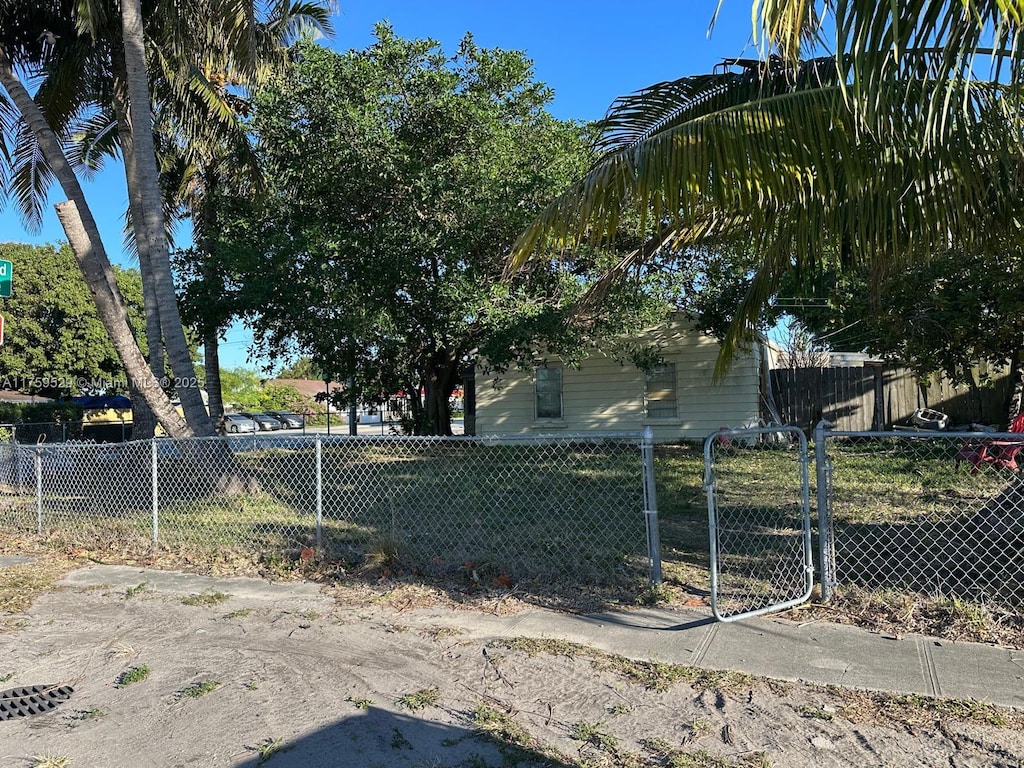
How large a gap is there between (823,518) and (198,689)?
3963 millimetres

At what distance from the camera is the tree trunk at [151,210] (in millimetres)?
9711

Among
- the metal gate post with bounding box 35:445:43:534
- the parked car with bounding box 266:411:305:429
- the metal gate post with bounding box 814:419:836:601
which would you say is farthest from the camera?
the parked car with bounding box 266:411:305:429

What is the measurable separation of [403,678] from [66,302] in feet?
121

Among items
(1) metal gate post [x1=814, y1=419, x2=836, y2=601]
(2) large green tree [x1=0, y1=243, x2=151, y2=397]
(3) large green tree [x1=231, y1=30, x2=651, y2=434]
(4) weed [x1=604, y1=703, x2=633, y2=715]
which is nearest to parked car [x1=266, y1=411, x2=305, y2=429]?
(2) large green tree [x1=0, y1=243, x2=151, y2=397]

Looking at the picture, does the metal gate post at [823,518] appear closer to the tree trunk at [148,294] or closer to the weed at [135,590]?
the weed at [135,590]

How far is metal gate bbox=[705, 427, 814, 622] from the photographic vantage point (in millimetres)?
4918

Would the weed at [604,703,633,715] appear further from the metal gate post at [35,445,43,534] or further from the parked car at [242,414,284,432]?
the parked car at [242,414,284,432]

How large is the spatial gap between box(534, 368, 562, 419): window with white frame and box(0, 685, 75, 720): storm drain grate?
45.1 ft

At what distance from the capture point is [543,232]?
4.91m

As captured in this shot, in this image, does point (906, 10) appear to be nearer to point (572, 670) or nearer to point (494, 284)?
point (572, 670)

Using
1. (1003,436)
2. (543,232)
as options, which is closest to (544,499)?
(543,232)

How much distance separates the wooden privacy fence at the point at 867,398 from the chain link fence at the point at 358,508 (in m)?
6.42

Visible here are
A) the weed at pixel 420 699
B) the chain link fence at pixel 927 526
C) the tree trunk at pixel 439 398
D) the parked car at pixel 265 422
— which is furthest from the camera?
the parked car at pixel 265 422

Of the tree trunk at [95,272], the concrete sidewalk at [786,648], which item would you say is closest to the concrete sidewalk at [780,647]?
the concrete sidewalk at [786,648]
